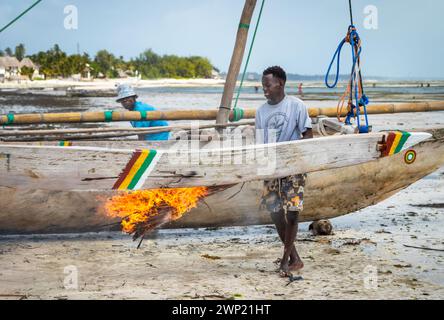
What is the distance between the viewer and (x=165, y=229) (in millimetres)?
6016

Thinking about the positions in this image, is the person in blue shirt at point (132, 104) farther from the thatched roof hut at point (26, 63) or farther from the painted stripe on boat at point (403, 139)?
the thatched roof hut at point (26, 63)

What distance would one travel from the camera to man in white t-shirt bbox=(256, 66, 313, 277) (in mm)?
4477

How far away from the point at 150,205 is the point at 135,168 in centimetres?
125

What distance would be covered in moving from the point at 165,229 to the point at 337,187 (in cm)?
187

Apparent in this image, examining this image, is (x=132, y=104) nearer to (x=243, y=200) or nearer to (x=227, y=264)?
(x=243, y=200)

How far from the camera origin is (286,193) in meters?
4.50

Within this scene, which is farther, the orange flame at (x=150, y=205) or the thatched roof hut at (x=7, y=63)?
the thatched roof hut at (x=7, y=63)

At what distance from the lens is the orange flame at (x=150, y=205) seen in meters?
5.09

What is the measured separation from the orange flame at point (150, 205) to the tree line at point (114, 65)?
311ft

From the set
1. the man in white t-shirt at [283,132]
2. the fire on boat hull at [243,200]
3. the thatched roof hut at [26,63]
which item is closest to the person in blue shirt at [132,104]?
the fire on boat hull at [243,200]

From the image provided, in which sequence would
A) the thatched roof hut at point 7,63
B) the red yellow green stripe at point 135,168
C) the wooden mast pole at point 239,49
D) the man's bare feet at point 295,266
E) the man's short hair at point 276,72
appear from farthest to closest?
1. the thatched roof hut at point 7,63
2. the wooden mast pole at point 239,49
3. the man's bare feet at point 295,266
4. the man's short hair at point 276,72
5. the red yellow green stripe at point 135,168

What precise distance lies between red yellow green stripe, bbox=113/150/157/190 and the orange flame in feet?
3.66

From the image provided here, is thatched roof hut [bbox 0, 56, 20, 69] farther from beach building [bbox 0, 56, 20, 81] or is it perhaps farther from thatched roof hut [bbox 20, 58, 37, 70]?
thatched roof hut [bbox 20, 58, 37, 70]

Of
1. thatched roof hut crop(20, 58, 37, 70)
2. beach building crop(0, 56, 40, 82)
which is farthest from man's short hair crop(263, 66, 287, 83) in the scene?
thatched roof hut crop(20, 58, 37, 70)
